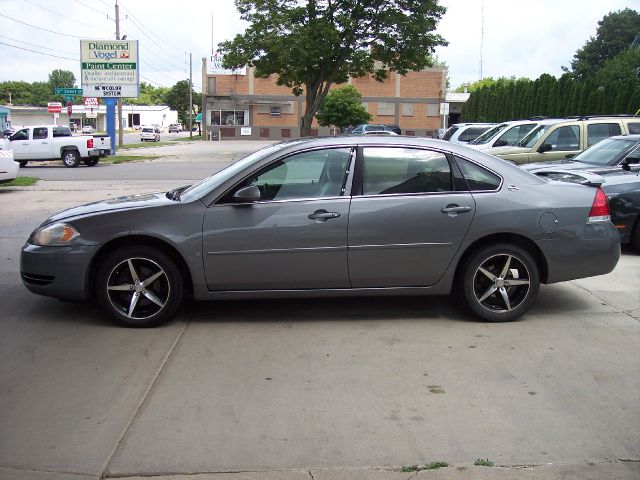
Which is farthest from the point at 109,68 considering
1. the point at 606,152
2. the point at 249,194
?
the point at 249,194

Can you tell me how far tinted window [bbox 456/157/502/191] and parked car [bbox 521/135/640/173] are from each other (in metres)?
4.05

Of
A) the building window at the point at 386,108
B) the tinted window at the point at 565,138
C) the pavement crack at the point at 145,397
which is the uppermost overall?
the building window at the point at 386,108

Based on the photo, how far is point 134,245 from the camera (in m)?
5.55

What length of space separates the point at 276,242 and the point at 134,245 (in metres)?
1.20

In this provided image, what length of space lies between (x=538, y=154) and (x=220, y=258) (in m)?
10.2

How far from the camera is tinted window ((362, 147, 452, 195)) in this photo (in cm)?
570

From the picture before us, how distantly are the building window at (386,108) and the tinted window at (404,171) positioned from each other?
2604 inches

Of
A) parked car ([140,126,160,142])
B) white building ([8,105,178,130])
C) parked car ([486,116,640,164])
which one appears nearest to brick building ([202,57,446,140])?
parked car ([140,126,160,142])

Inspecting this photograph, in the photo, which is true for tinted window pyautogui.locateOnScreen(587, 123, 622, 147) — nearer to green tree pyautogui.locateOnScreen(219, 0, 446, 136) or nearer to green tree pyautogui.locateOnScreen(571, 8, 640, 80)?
green tree pyautogui.locateOnScreen(219, 0, 446, 136)

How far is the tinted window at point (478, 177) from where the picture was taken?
18.9 feet

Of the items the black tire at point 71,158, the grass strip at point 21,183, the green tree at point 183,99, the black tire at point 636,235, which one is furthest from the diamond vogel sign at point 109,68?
the green tree at point 183,99

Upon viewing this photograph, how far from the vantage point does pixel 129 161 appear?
32250mm

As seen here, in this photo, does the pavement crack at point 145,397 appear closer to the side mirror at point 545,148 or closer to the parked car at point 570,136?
the side mirror at point 545,148

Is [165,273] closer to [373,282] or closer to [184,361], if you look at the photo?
[184,361]
